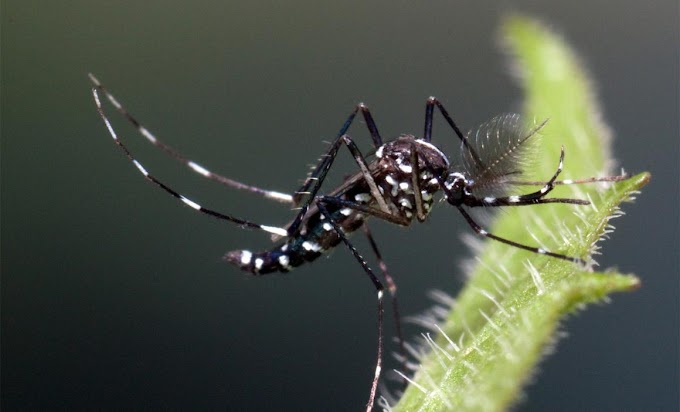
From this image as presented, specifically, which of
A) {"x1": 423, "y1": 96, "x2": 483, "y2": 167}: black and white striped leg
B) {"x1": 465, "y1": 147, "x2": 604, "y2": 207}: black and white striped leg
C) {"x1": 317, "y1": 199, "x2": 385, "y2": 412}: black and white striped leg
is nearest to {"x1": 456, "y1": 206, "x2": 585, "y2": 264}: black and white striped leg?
{"x1": 465, "y1": 147, "x2": 604, "y2": 207}: black and white striped leg

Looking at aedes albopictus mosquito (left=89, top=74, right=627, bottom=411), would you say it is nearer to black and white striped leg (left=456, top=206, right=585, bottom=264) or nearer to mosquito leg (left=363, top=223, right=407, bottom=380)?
black and white striped leg (left=456, top=206, right=585, bottom=264)

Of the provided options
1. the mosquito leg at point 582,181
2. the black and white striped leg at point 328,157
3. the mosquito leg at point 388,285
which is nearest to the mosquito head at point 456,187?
the mosquito leg at point 582,181

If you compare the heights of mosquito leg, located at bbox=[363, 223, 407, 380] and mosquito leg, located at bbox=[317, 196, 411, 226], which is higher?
mosquito leg, located at bbox=[317, 196, 411, 226]

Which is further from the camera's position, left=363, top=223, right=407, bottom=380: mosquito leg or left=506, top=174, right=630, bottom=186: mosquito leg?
left=363, top=223, right=407, bottom=380: mosquito leg

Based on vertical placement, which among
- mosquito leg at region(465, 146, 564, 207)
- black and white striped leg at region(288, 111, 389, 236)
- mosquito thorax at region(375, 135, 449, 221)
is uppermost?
black and white striped leg at region(288, 111, 389, 236)

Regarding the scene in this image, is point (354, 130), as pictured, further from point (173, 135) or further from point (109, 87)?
point (109, 87)

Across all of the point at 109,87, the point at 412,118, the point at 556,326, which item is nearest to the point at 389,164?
the point at 556,326

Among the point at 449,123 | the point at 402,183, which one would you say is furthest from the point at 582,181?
the point at 402,183
